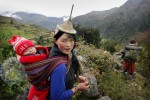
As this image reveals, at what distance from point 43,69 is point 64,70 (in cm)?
21

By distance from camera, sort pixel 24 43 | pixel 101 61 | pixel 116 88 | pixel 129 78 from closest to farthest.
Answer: pixel 24 43 → pixel 116 88 → pixel 101 61 → pixel 129 78

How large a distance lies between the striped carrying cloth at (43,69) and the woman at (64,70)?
5 cm

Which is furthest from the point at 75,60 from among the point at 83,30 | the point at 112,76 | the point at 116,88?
the point at 83,30

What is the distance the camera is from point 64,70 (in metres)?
2.47

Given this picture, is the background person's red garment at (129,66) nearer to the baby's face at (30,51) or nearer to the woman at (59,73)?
the woman at (59,73)

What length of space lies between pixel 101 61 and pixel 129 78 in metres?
2.03

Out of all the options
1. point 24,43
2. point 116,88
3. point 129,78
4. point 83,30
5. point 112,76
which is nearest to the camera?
point 24,43

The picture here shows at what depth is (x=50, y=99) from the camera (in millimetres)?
2535

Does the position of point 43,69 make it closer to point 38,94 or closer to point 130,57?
point 38,94

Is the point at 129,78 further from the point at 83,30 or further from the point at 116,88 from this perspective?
the point at 83,30

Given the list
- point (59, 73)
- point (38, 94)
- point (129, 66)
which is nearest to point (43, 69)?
point (59, 73)

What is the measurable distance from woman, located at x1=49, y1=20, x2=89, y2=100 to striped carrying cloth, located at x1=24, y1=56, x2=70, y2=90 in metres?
0.05

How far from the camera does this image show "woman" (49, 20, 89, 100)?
8.01 ft

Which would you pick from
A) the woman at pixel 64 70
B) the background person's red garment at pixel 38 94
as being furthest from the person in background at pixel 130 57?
the background person's red garment at pixel 38 94
